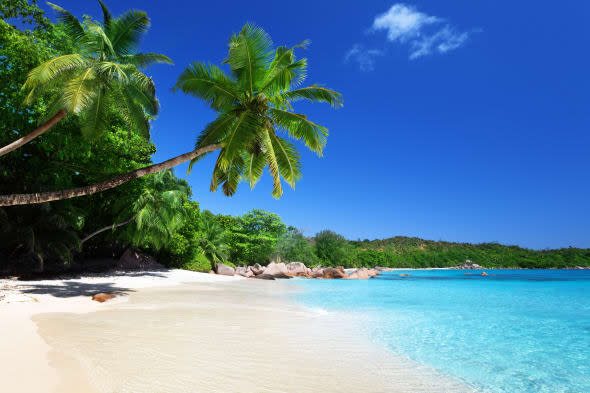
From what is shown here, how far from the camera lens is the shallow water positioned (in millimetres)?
3539

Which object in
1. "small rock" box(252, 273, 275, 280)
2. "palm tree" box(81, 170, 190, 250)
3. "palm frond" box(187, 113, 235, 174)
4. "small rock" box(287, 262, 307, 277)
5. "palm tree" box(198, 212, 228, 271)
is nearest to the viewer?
"palm frond" box(187, 113, 235, 174)

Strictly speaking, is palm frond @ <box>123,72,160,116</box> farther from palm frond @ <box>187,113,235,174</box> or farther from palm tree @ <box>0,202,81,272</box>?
palm tree @ <box>0,202,81,272</box>

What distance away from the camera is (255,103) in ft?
30.7

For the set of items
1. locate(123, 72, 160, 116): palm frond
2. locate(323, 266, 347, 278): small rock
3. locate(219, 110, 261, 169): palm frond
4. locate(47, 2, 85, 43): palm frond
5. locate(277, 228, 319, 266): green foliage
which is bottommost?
locate(323, 266, 347, 278): small rock

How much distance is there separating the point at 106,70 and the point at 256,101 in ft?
13.3

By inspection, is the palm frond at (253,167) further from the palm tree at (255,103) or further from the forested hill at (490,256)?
the forested hill at (490,256)

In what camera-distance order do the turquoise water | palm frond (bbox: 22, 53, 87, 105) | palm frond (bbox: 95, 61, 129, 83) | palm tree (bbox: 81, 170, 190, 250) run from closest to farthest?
the turquoise water < palm frond (bbox: 22, 53, 87, 105) < palm frond (bbox: 95, 61, 129, 83) < palm tree (bbox: 81, 170, 190, 250)

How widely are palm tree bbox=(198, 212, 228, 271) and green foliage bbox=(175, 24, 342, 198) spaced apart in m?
21.9

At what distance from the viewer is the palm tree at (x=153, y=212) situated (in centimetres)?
1900

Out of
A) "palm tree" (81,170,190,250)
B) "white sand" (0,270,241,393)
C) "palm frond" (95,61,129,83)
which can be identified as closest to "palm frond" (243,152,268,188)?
"palm frond" (95,61,129,83)

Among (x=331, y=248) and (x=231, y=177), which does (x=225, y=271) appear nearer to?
(x=231, y=177)

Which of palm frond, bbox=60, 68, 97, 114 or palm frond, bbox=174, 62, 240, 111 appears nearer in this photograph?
palm frond, bbox=60, 68, 97, 114

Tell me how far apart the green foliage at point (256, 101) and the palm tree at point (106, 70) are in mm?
1491

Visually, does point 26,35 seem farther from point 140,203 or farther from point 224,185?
point 140,203
